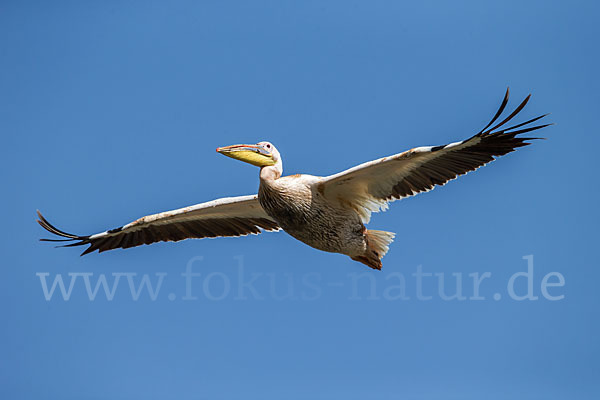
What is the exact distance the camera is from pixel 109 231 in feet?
31.0

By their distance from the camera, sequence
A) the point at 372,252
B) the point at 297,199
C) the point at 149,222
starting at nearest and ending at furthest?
the point at 297,199
the point at 372,252
the point at 149,222

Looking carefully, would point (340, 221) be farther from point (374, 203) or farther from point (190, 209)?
point (190, 209)

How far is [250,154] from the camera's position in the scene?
7.95 metres

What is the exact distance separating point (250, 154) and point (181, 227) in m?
1.89

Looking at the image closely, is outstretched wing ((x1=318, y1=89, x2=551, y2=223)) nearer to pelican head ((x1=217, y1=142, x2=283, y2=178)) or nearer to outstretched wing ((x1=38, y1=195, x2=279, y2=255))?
pelican head ((x1=217, y1=142, x2=283, y2=178))

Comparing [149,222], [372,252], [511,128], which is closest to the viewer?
[511,128]

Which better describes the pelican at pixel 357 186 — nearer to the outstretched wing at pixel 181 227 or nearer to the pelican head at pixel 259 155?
the pelican head at pixel 259 155

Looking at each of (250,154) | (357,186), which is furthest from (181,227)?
(357,186)

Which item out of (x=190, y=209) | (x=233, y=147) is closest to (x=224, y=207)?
(x=190, y=209)

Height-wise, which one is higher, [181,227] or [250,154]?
[250,154]

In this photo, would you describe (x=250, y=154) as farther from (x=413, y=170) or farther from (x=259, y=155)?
(x=413, y=170)

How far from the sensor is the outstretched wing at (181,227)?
9.16 metres

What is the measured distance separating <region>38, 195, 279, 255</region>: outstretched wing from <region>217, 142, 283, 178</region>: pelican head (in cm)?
103

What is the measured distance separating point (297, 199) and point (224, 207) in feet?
4.62
